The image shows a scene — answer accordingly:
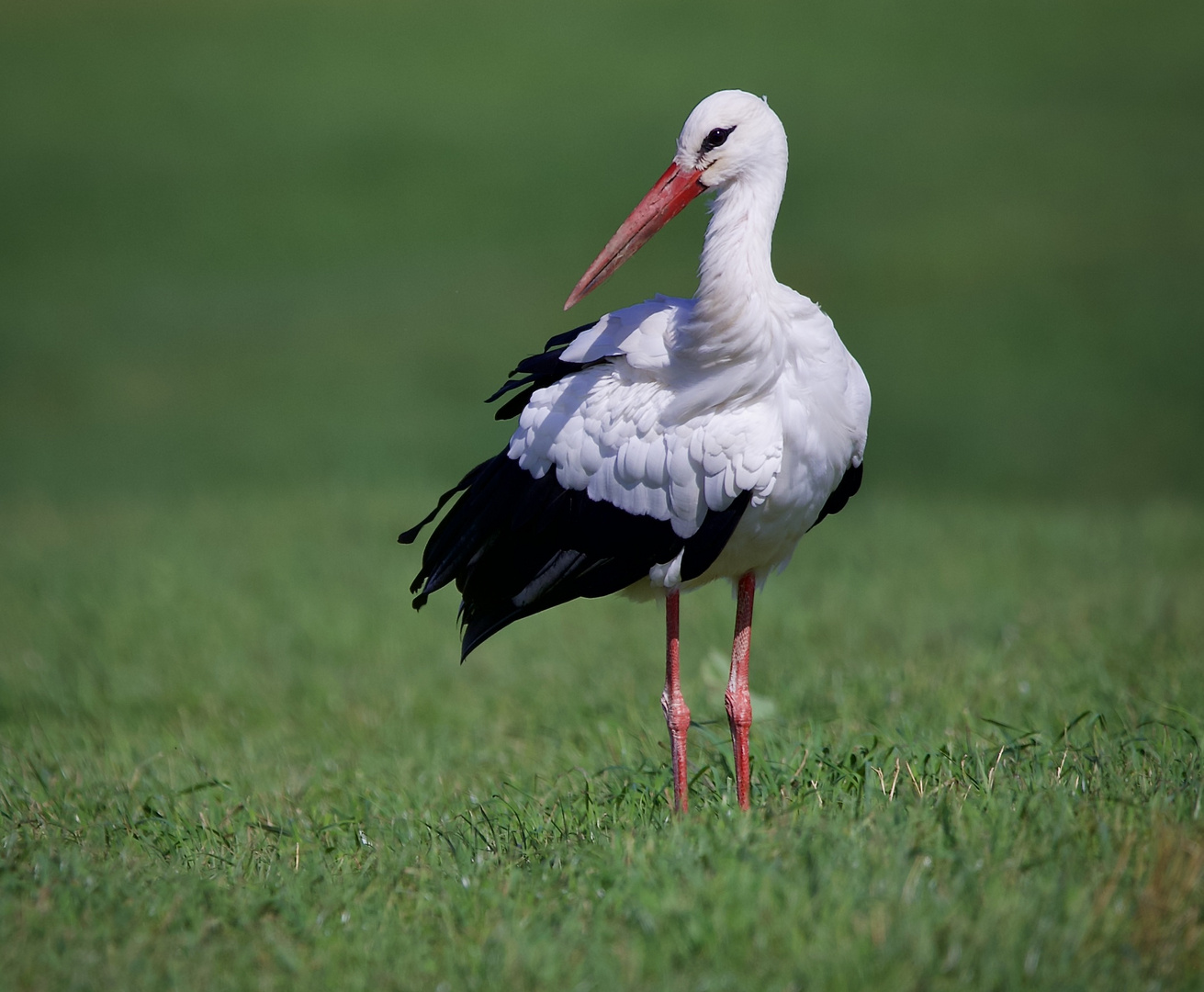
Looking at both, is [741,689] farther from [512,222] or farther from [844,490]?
[512,222]

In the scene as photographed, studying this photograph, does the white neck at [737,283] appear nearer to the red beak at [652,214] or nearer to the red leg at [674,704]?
the red beak at [652,214]

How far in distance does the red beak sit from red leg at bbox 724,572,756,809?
3.56ft

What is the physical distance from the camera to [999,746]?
146 inches

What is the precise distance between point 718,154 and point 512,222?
53.2ft

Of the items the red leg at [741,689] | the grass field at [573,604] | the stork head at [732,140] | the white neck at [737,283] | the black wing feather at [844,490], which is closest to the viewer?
the grass field at [573,604]

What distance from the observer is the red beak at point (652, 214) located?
383cm

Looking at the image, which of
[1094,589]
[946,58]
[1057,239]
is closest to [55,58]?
[946,58]

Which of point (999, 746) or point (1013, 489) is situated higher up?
point (999, 746)

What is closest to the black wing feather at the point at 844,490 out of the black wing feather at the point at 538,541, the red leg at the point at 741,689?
the red leg at the point at 741,689

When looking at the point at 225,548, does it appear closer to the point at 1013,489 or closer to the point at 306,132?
the point at 1013,489

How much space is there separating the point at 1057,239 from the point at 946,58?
936 centimetres

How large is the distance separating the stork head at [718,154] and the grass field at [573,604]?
1.68 m

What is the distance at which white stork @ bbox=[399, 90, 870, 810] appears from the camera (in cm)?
362

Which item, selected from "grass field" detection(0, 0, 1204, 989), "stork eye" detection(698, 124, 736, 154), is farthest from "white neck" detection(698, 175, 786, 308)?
"grass field" detection(0, 0, 1204, 989)
